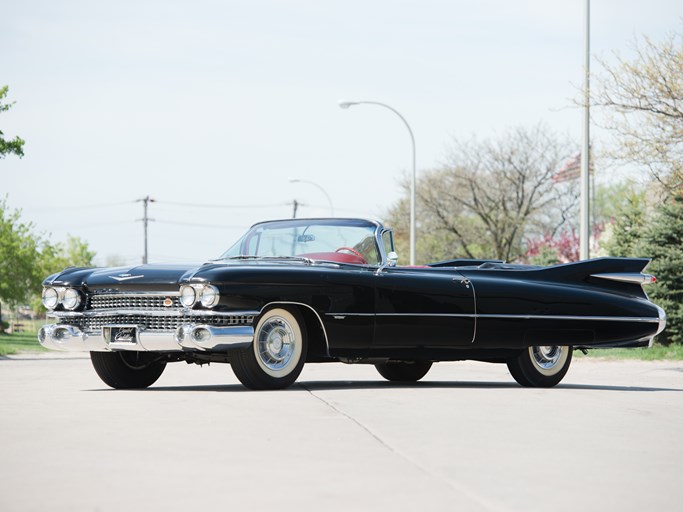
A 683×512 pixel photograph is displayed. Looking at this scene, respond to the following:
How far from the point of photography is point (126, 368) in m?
11.9

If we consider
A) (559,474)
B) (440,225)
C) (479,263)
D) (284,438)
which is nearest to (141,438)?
(284,438)

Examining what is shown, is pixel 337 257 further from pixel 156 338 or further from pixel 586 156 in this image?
pixel 586 156

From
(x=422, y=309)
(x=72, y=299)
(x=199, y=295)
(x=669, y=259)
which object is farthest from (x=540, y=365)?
(x=669, y=259)

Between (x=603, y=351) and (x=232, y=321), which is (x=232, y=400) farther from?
(x=603, y=351)

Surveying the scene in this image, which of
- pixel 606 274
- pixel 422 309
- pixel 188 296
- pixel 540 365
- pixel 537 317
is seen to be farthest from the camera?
pixel 606 274

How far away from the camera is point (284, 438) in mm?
7559

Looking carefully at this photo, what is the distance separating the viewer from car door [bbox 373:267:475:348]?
11516mm

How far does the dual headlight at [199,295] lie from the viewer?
10.4m

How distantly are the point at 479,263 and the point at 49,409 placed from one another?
5.70 metres

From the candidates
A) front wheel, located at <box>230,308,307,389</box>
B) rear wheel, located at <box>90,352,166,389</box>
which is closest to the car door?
front wheel, located at <box>230,308,307,389</box>

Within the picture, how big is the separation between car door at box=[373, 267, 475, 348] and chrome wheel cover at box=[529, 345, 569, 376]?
121 centimetres

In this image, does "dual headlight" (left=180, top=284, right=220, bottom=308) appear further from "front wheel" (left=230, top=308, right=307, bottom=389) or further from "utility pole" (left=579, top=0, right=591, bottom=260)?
"utility pole" (left=579, top=0, right=591, bottom=260)

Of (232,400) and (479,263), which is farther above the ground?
(479,263)

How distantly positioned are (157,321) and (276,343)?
112 cm
